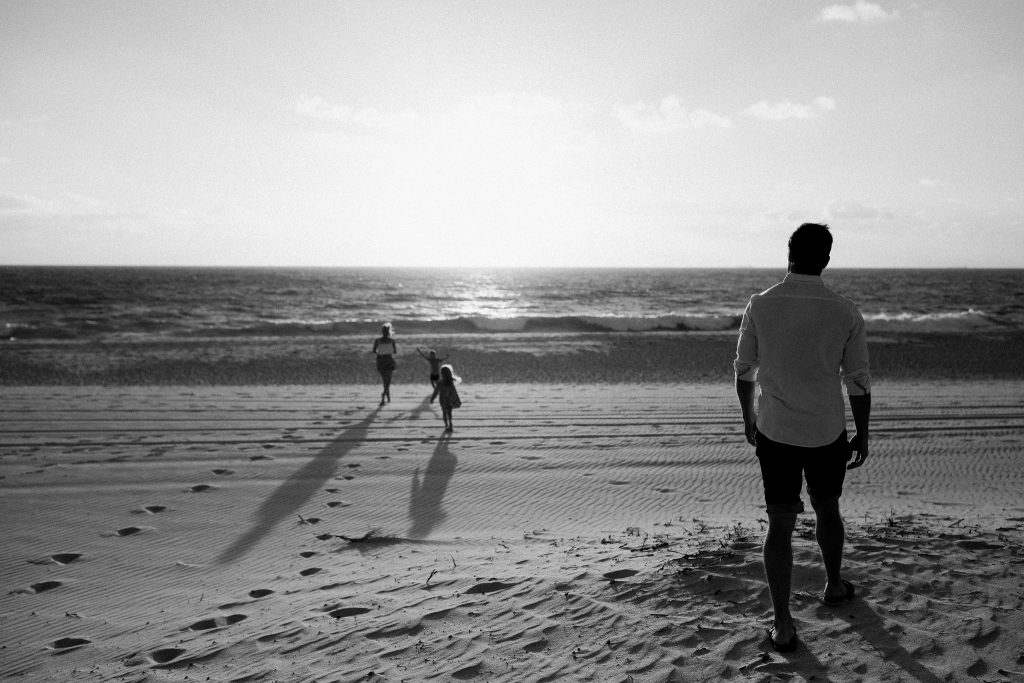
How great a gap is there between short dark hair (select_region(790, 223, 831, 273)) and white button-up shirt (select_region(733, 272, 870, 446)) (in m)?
0.06

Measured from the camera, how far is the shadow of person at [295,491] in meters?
5.64

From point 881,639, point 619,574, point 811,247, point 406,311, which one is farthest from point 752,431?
point 406,311

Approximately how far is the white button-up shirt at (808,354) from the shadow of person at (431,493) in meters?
3.60

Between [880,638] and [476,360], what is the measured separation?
17.4 meters

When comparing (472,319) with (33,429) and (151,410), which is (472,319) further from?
(33,429)

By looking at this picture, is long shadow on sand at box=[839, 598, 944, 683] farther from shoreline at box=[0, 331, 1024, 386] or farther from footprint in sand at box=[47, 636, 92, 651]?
shoreline at box=[0, 331, 1024, 386]

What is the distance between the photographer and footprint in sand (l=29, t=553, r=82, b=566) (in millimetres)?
5215

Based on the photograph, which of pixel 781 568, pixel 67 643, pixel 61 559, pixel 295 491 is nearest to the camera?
pixel 781 568

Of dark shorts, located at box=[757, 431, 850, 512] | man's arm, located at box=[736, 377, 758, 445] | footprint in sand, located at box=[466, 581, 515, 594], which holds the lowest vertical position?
footprint in sand, located at box=[466, 581, 515, 594]

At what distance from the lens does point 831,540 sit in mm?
3465

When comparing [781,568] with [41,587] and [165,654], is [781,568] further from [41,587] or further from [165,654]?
[41,587]

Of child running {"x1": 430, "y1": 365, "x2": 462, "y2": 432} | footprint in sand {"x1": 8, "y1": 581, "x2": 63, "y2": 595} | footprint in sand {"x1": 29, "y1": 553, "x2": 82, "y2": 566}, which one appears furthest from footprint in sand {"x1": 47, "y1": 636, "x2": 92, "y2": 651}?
child running {"x1": 430, "y1": 365, "x2": 462, "y2": 432}

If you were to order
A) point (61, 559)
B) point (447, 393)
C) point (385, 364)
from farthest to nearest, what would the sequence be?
point (385, 364), point (447, 393), point (61, 559)

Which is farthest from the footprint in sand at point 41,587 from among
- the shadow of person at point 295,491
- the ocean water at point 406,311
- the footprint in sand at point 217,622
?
the ocean water at point 406,311
